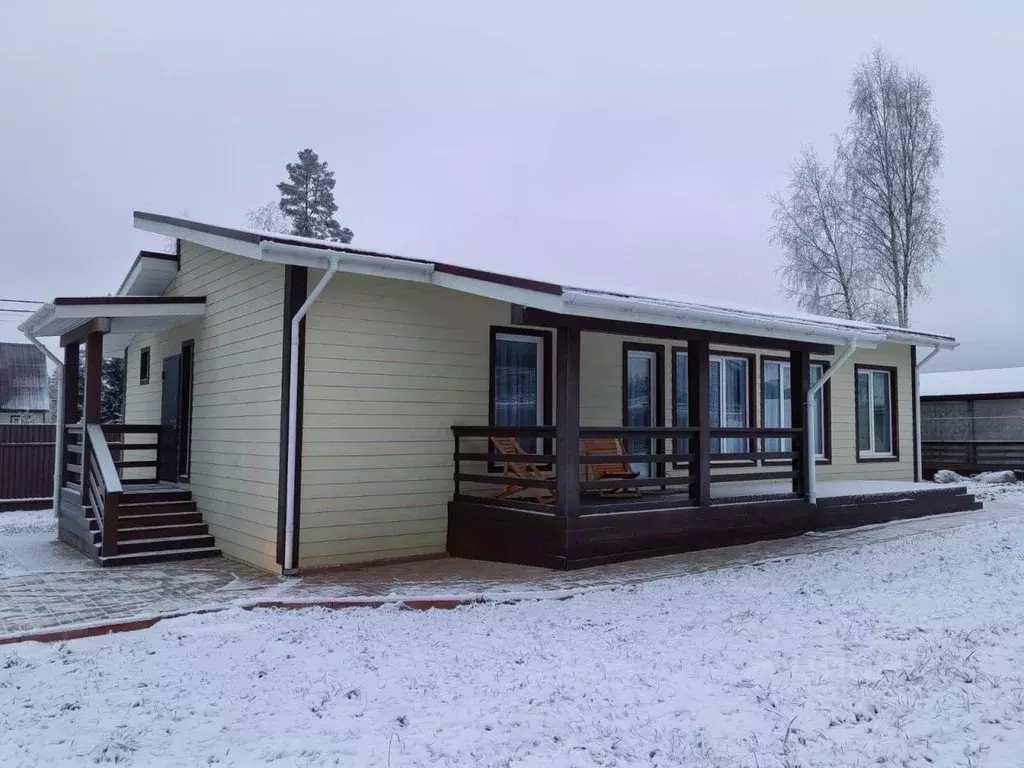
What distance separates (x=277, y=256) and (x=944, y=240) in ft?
80.0

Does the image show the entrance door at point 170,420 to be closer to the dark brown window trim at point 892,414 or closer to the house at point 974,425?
the dark brown window trim at point 892,414

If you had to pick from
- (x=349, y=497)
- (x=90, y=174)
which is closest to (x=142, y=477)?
(x=349, y=497)

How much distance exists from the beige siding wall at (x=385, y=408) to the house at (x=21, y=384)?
75.3 feet

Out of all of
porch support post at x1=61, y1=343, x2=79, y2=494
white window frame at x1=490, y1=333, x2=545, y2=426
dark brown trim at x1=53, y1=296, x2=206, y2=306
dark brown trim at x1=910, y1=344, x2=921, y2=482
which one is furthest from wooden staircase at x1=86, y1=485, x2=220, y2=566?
dark brown trim at x1=910, y1=344, x2=921, y2=482

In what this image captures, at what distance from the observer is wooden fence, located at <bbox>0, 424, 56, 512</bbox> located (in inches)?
590

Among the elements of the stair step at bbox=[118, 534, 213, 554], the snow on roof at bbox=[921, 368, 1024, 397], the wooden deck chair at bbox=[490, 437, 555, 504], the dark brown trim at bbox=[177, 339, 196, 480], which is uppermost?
the snow on roof at bbox=[921, 368, 1024, 397]

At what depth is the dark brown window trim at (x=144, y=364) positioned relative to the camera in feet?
41.8

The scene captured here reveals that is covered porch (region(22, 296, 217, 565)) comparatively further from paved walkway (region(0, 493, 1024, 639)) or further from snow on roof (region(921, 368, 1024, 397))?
snow on roof (region(921, 368, 1024, 397))

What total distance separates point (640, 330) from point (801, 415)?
3.11 m

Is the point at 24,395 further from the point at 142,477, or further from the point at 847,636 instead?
the point at 847,636

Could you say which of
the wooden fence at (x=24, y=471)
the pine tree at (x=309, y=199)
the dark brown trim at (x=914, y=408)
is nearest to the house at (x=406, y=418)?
the dark brown trim at (x=914, y=408)

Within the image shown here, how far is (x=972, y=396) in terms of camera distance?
824 inches

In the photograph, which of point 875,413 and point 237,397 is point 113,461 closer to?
point 237,397

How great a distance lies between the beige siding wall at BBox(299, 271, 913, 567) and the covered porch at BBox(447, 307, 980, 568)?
37 cm
